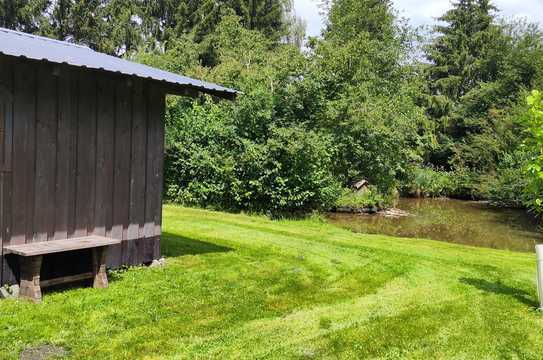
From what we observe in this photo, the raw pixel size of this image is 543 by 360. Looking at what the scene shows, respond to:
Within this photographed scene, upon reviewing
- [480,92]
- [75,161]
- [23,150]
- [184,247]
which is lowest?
[184,247]

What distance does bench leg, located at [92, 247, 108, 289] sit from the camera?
6.05m

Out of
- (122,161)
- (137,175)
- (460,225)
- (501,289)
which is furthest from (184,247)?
(460,225)

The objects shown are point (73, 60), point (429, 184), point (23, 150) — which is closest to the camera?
point (73, 60)

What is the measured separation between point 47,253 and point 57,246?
179 millimetres

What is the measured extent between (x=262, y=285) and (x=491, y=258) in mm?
5733

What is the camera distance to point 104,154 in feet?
21.2

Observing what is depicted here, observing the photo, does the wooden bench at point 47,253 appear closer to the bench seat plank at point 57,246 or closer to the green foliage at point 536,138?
the bench seat plank at point 57,246

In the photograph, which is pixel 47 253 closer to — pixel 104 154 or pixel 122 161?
pixel 104 154

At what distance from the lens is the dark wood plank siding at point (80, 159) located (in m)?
5.53

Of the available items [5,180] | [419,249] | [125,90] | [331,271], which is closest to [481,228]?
[419,249]

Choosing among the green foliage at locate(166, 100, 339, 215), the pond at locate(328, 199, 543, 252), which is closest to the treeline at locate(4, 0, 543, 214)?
the green foliage at locate(166, 100, 339, 215)

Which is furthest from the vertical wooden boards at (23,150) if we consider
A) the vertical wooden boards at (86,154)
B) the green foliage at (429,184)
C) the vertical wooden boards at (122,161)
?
the green foliage at (429,184)

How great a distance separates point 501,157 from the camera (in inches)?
1051

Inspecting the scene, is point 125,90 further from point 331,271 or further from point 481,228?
point 481,228
